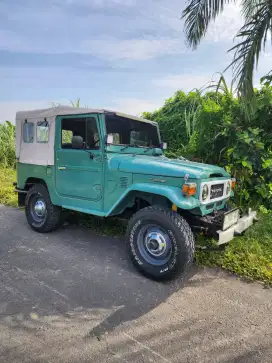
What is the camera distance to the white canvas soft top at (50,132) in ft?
14.2

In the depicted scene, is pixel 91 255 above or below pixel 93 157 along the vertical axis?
below

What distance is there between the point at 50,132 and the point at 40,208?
1.38 meters

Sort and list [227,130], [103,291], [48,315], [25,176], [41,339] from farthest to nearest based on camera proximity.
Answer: [227,130] → [25,176] → [103,291] → [48,315] → [41,339]

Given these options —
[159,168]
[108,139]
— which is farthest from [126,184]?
[108,139]

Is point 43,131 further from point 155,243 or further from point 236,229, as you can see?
point 236,229

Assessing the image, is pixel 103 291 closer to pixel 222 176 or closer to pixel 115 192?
pixel 115 192

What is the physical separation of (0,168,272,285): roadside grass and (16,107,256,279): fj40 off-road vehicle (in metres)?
0.45

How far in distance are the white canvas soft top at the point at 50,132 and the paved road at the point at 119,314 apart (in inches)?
65.0

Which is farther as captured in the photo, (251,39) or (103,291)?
(251,39)

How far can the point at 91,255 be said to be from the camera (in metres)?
4.10

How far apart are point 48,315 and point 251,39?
16.4ft

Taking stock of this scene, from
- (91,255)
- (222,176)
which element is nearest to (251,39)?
(222,176)

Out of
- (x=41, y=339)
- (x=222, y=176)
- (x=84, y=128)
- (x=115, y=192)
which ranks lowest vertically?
(x=41, y=339)

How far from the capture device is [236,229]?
3588 mm
